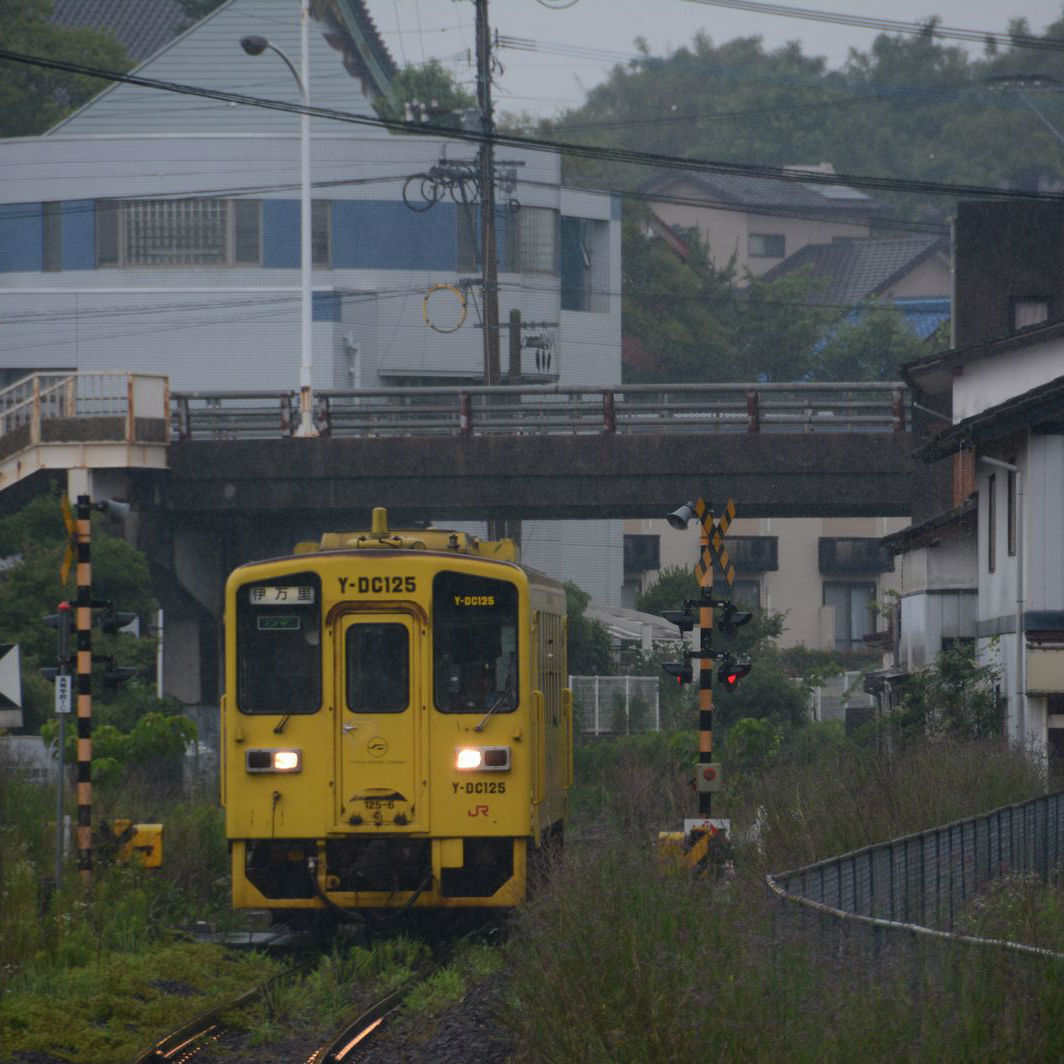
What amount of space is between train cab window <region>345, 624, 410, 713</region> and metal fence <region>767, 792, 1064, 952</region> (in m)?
3.66

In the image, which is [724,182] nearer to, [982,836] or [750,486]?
[750,486]

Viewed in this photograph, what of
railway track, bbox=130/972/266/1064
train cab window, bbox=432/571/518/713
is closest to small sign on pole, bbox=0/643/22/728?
train cab window, bbox=432/571/518/713

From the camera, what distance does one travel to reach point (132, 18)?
7225 centimetres

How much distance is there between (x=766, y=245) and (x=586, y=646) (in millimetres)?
53635

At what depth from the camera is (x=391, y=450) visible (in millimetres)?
30109

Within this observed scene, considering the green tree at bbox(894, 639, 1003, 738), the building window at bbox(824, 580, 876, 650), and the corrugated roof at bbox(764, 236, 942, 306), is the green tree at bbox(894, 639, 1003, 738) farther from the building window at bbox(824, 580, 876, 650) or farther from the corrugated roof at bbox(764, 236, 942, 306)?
the corrugated roof at bbox(764, 236, 942, 306)

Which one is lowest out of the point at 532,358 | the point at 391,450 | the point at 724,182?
the point at 391,450

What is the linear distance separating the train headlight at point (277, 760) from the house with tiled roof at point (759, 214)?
249 ft

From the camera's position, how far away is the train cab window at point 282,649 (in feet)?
46.4

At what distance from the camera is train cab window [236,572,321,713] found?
14156mm

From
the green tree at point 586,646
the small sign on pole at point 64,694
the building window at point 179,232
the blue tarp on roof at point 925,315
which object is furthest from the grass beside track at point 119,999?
the blue tarp on roof at point 925,315

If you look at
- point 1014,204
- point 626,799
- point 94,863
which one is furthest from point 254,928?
A: point 1014,204

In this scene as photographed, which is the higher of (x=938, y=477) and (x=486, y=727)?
(x=938, y=477)

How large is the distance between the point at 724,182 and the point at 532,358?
48.2 m
